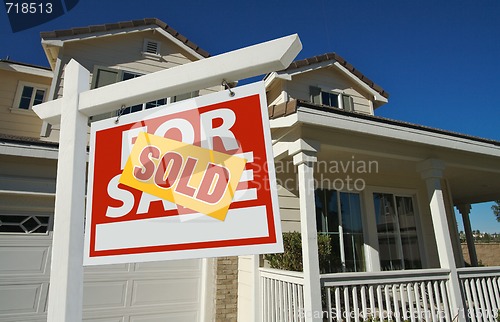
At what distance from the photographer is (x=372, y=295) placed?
12.6ft

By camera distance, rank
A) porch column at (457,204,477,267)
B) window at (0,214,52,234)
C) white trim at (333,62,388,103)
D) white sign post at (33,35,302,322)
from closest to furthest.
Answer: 1. white sign post at (33,35,302,322)
2. window at (0,214,52,234)
3. white trim at (333,62,388,103)
4. porch column at (457,204,477,267)

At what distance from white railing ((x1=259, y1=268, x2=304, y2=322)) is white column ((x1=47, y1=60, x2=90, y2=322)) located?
2926 mm

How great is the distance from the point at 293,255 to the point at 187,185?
3.98 metres

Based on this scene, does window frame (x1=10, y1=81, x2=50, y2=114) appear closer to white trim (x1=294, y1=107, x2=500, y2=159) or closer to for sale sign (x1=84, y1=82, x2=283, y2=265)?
white trim (x1=294, y1=107, x2=500, y2=159)

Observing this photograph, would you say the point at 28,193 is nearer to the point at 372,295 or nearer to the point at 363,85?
the point at 372,295

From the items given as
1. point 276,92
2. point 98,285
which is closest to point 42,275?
point 98,285

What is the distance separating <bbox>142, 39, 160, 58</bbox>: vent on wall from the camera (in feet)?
23.6

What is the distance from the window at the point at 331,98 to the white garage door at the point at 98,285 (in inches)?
223

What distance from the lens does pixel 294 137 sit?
156 inches

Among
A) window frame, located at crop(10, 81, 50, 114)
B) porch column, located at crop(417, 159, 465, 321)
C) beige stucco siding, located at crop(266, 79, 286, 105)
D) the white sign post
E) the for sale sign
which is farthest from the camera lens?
beige stucco siding, located at crop(266, 79, 286, 105)

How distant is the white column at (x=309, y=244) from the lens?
3.34m

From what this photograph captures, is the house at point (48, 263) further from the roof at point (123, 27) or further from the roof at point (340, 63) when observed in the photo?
the roof at point (340, 63)

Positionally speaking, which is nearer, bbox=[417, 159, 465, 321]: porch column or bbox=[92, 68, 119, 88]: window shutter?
bbox=[417, 159, 465, 321]: porch column

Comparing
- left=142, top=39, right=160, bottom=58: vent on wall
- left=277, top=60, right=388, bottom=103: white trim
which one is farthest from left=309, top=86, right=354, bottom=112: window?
left=142, top=39, right=160, bottom=58: vent on wall
